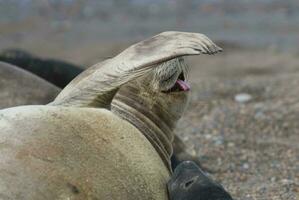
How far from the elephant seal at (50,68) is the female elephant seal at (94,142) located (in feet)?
5.53

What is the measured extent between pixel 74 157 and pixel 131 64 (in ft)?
1.73

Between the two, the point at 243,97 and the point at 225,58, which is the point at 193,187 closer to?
the point at 243,97

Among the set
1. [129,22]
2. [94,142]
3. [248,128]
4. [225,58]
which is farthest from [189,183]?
[129,22]

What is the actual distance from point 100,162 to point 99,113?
1.01 ft

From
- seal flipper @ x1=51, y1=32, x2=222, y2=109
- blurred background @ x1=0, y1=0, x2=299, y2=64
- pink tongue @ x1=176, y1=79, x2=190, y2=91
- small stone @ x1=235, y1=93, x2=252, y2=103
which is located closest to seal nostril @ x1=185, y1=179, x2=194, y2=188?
seal flipper @ x1=51, y1=32, x2=222, y2=109

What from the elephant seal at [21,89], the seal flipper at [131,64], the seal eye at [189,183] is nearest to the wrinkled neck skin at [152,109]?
the seal flipper at [131,64]

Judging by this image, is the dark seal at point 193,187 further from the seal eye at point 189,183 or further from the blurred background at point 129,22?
the blurred background at point 129,22

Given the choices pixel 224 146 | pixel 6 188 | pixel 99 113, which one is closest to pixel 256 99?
pixel 224 146

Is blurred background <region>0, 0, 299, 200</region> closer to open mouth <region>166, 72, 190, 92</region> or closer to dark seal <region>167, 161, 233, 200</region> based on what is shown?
open mouth <region>166, 72, 190, 92</region>

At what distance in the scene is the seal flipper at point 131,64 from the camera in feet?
10.7

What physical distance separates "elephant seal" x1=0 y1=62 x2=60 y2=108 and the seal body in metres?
1.35

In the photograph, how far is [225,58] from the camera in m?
10.3

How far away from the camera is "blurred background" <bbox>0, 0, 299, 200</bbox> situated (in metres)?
5.41

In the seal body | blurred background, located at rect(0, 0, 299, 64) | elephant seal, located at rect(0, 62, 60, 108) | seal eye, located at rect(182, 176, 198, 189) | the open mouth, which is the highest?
the seal body
